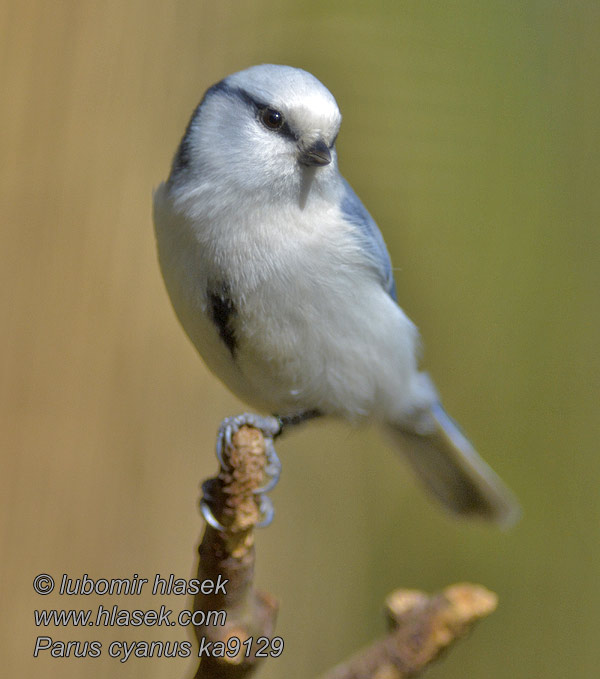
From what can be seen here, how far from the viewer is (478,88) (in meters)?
1.80

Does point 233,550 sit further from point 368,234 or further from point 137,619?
point 368,234

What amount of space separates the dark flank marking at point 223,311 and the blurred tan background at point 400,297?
30 centimetres

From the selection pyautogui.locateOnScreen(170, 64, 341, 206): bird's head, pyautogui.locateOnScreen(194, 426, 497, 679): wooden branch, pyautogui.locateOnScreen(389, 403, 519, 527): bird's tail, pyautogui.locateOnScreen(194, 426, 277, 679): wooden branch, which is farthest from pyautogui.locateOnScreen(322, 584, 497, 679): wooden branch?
pyautogui.locateOnScreen(389, 403, 519, 527): bird's tail

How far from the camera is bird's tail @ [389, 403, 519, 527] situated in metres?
1.37

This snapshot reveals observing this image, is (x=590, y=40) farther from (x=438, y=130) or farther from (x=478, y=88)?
(x=438, y=130)

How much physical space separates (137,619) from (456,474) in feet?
2.31

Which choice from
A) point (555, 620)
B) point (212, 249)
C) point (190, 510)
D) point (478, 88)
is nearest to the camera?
point (212, 249)

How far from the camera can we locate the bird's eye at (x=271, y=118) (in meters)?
0.97

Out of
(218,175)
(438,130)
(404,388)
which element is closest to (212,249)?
(218,175)

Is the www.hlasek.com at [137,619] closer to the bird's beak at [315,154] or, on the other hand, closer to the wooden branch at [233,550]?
the wooden branch at [233,550]

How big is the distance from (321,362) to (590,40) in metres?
1.32

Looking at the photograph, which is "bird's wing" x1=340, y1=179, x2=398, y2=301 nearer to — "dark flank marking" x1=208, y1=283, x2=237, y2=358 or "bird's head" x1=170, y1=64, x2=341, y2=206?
"bird's head" x1=170, y1=64, x2=341, y2=206

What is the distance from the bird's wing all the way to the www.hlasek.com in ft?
1.70

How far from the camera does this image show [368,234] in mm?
1089
